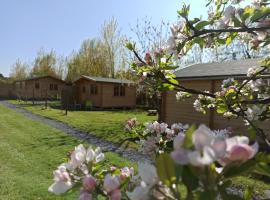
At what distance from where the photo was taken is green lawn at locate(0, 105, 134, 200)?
561 cm

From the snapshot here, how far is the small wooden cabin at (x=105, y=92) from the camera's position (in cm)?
2873

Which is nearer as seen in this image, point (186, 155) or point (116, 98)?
point (186, 155)

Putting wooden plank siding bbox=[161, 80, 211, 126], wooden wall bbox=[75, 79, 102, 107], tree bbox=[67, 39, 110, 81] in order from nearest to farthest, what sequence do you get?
1. wooden plank siding bbox=[161, 80, 211, 126]
2. wooden wall bbox=[75, 79, 102, 107]
3. tree bbox=[67, 39, 110, 81]

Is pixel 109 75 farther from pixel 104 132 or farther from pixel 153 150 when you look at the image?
pixel 153 150

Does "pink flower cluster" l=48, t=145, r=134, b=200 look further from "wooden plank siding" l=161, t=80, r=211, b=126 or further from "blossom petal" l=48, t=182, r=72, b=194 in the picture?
"wooden plank siding" l=161, t=80, r=211, b=126

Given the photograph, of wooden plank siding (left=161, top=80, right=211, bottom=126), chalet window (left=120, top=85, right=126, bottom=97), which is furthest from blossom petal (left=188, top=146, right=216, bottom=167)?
chalet window (left=120, top=85, right=126, bottom=97)

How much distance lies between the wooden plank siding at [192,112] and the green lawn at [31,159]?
4594mm

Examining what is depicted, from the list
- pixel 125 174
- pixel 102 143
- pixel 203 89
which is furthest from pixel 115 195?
pixel 203 89

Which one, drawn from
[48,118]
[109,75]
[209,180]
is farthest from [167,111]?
[109,75]

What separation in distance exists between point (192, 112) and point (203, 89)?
1143 mm

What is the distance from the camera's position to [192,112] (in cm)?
1358

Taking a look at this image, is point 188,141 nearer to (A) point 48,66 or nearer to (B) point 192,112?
(B) point 192,112

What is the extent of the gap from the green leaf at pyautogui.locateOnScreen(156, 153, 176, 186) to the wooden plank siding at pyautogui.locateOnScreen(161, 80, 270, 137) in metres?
10.9

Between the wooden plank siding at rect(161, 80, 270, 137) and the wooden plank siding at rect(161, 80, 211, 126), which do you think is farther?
the wooden plank siding at rect(161, 80, 211, 126)
